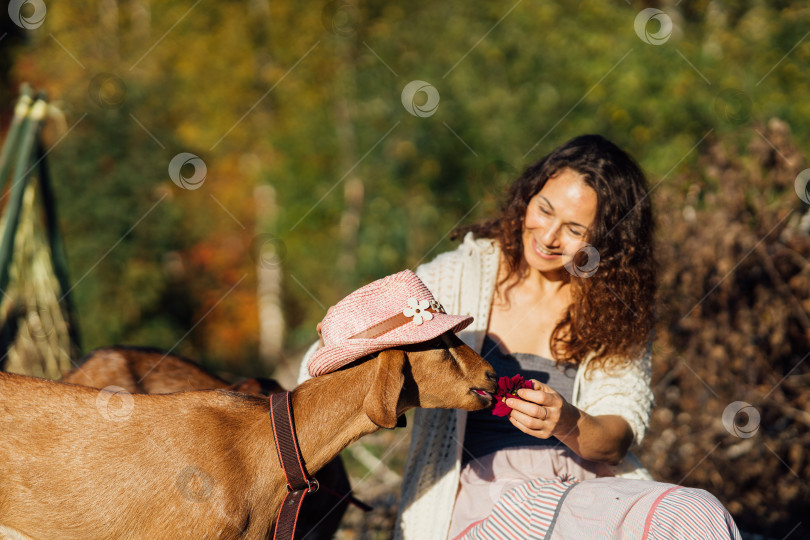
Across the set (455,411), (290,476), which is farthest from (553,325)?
(290,476)

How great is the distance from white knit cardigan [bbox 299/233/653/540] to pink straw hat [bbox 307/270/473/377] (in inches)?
20.4

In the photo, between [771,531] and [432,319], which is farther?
[771,531]

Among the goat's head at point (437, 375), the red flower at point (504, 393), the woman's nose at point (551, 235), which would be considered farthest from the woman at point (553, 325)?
the goat's head at point (437, 375)

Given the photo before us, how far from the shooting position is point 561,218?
11.6 ft

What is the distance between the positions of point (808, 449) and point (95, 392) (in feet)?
15.8

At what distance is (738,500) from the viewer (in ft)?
18.2

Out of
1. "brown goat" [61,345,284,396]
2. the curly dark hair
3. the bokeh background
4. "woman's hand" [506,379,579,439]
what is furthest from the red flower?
the bokeh background

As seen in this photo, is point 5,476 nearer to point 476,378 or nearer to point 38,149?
point 476,378

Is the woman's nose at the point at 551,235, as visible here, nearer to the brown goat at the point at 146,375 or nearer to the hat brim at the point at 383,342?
the hat brim at the point at 383,342

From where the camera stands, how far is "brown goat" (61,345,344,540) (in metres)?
3.57

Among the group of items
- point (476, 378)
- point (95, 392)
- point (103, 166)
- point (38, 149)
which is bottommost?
point (103, 166)

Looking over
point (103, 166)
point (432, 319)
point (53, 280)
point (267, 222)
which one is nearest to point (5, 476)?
point (432, 319)

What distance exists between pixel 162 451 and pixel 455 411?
52.6 inches

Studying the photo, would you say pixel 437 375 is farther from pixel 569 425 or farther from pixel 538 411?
pixel 569 425
